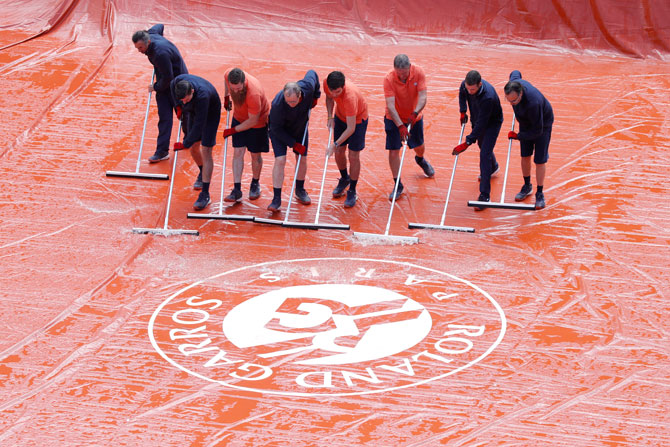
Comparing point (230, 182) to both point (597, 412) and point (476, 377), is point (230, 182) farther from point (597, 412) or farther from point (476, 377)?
point (597, 412)

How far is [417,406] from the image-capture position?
14.3 feet

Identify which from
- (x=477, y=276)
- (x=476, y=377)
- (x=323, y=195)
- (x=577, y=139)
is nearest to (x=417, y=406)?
(x=476, y=377)

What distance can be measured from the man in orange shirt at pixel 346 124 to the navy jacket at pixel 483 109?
93cm

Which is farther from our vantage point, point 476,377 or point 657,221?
point 657,221

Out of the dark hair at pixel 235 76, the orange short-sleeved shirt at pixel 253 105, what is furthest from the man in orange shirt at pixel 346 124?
the dark hair at pixel 235 76

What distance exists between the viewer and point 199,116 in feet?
21.7

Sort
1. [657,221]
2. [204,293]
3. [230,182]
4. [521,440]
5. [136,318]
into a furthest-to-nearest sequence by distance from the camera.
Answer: [230,182], [657,221], [204,293], [136,318], [521,440]

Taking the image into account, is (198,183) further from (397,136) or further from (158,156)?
(397,136)

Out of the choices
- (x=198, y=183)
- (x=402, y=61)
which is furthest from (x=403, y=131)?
(x=198, y=183)

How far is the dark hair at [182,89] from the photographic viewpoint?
6.31m

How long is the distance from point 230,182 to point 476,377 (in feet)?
12.3

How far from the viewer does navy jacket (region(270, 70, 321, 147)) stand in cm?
657

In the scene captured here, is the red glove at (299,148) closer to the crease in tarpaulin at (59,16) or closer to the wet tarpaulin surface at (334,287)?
the wet tarpaulin surface at (334,287)

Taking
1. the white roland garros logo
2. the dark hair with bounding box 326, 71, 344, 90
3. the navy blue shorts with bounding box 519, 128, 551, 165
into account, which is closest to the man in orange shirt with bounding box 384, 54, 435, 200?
the dark hair with bounding box 326, 71, 344, 90
